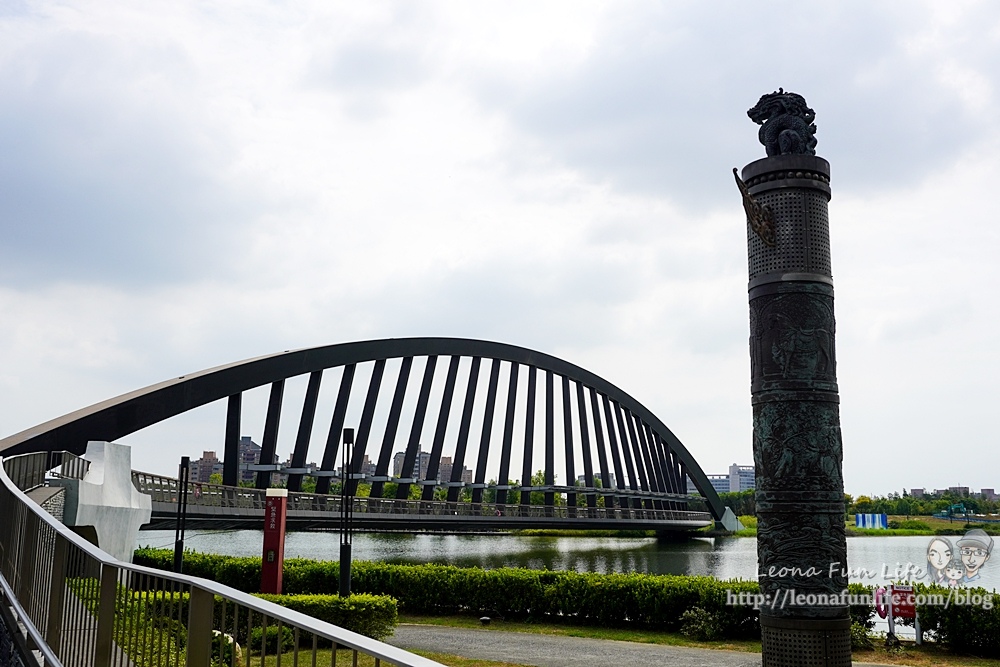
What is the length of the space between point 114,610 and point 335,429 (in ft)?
121

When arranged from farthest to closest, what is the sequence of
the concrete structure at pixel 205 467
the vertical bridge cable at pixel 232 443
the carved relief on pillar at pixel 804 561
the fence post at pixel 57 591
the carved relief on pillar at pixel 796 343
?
1. the concrete structure at pixel 205 467
2. the vertical bridge cable at pixel 232 443
3. the carved relief on pillar at pixel 796 343
4. the carved relief on pillar at pixel 804 561
5. the fence post at pixel 57 591

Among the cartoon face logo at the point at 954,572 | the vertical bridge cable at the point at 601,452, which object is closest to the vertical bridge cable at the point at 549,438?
the vertical bridge cable at the point at 601,452

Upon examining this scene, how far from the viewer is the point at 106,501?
16.3m

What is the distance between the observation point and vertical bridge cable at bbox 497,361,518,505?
51653mm

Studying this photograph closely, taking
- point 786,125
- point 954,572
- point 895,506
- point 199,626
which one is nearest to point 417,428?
point 954,572

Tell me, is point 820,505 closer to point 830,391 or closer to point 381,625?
point 830,391

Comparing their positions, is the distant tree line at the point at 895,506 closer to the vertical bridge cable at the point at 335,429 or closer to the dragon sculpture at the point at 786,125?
the vertical bridge cable at the point at 335,429

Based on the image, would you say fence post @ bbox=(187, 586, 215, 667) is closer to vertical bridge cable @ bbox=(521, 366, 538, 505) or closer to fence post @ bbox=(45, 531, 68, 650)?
fence post @ bbox=(45, 531, 68, 650)

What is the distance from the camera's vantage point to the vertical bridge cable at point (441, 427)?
45.3 m

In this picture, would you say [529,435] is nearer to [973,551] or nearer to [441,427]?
[441,427]

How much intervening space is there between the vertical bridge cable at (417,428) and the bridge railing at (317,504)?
2840 millimetres

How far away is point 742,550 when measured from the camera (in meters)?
56.1

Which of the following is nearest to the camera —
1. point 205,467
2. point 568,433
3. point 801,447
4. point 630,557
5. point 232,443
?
point 801,447

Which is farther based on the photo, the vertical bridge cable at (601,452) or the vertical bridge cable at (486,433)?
the vertical bridge cable at (601,452)
